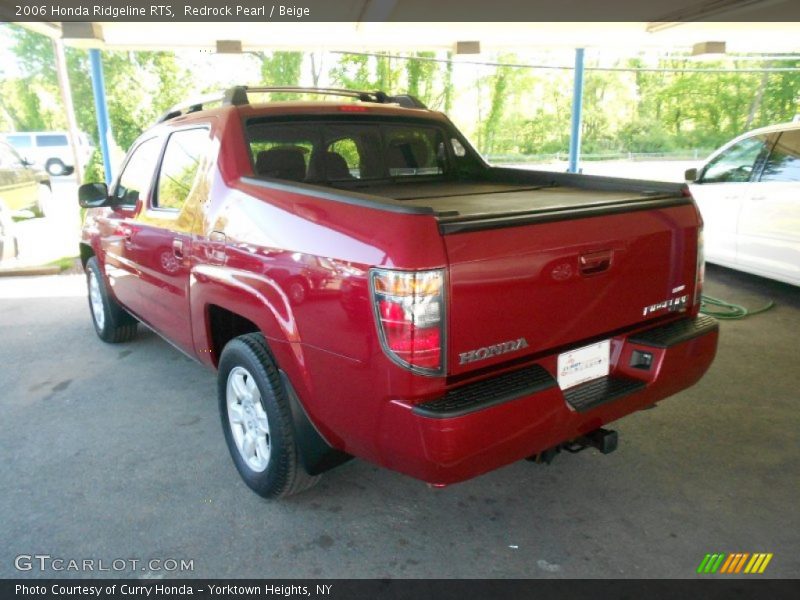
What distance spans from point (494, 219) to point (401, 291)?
1.50 ft

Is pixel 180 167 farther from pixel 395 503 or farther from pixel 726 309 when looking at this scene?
pixel 726 309

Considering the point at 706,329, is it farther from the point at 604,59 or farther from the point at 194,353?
the point at 604,59

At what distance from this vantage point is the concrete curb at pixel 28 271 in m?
8.09

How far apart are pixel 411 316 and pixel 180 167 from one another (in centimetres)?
Result: 226

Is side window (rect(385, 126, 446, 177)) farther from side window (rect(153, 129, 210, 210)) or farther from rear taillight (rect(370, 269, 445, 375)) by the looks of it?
rear taillight (rect(370, 269, 445, 375))

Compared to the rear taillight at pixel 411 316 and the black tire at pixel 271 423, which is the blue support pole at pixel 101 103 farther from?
the rear taillight at pixel 411 316

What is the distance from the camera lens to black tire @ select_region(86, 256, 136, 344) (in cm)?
495

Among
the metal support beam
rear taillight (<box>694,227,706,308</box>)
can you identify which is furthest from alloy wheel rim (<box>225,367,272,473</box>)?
the metal support beam

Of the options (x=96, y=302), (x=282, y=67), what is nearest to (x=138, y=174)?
(x=96, y=302)

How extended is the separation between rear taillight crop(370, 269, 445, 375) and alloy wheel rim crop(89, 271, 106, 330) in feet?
12.7

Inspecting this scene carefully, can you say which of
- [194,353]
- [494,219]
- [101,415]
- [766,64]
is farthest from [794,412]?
[766,64]

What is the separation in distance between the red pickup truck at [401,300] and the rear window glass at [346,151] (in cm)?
1

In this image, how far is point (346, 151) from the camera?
3.66m
